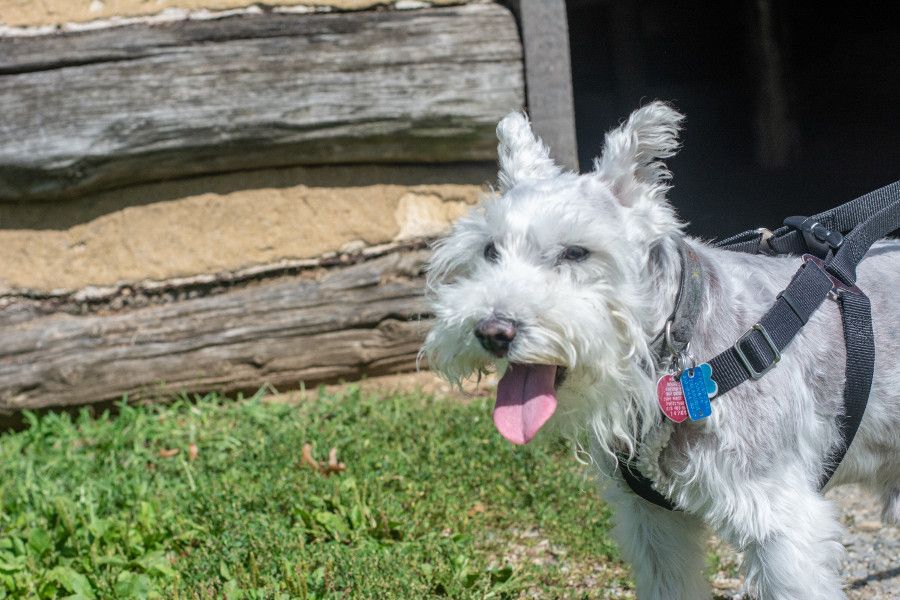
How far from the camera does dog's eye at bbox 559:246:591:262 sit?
264 cm

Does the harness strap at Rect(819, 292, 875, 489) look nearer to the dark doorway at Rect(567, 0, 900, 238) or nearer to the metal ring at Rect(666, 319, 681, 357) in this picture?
the metal ring at Rect(666, 319, 681, 357)

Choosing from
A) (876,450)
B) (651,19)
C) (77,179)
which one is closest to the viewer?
(876,450)

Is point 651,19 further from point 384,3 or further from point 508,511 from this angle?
point 508,511

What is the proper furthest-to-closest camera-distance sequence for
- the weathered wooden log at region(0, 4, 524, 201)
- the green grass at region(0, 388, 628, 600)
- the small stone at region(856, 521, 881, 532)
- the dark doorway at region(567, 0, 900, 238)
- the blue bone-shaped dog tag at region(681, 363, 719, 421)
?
the dark doorway at region(567, 0, 900, 238) → the weathered wooden log at region(0, 4, 524, 201) → the small stone at region(856, 521, 881, 532) → the green grass at region(0, 388, 628, 600) → the blue bone-shaped dog tag at region(681, 363, 719, 421)

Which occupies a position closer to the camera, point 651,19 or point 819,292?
point 819,292

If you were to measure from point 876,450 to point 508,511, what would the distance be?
5.90ft

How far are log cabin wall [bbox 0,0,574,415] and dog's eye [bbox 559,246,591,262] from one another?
306 cm

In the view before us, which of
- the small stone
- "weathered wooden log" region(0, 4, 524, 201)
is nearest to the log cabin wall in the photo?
"weathered wooden log" region(0, 4, 524, 201)

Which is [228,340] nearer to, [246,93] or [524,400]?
[246,93]

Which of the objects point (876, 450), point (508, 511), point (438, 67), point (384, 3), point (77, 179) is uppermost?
point (384, 3)

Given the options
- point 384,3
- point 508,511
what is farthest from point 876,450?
point 384,3

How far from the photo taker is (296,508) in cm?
422

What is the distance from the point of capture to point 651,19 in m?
12.0

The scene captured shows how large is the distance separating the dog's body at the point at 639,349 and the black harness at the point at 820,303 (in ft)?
0.17
